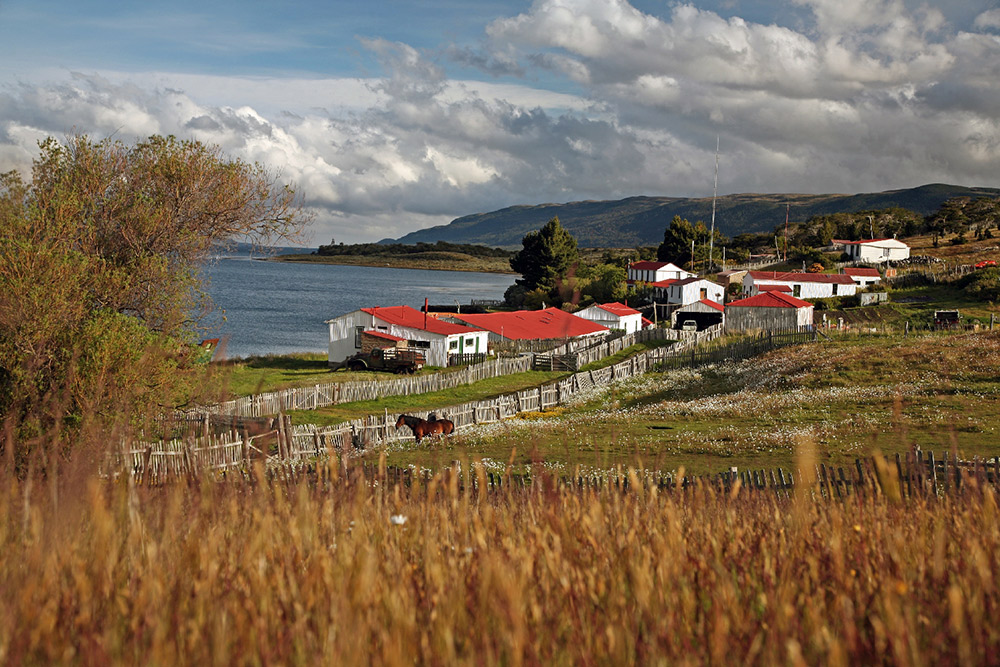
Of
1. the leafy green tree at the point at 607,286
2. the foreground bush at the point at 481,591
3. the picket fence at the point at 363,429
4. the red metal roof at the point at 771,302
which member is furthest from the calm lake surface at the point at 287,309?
the red metal roof at the point at 771,302

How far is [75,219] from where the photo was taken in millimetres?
22406

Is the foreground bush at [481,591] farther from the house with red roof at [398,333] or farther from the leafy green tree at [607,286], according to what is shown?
the leafy green tree at [607,286]

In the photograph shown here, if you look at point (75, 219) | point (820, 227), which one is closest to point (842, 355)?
point (75, 219)

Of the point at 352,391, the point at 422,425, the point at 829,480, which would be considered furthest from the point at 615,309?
the point at 829,480

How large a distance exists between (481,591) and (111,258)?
78.4ft

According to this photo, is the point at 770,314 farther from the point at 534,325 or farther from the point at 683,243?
the point at 683,243

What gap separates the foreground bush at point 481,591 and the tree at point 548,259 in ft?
323

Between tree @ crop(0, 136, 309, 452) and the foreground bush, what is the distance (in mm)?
13732

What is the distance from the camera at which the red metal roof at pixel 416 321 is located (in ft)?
165

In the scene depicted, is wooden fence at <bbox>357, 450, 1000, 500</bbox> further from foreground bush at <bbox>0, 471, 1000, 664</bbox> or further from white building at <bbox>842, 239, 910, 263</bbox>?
white building at <bbox>842, 239, 910, 263</bbox>

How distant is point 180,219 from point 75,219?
3.40m

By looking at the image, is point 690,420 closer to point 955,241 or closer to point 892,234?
point 955,241

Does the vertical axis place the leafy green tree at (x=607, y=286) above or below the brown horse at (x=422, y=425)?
above

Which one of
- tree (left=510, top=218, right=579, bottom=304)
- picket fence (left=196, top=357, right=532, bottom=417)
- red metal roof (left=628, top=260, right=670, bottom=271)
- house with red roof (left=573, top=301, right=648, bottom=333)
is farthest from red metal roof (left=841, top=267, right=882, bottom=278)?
picket fence (left=196, top=357, right=532, bottom=417)
